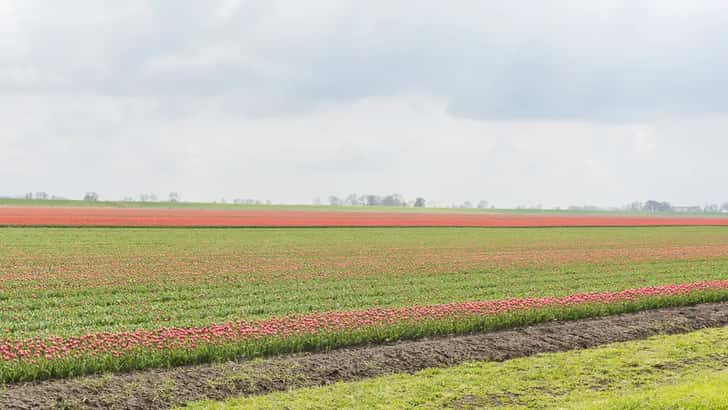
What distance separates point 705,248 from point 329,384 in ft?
130

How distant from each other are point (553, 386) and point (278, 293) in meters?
11.5

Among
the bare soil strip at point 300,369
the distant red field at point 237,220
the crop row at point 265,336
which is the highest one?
the distant red field at point 237,220

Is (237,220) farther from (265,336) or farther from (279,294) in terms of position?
(265,336)

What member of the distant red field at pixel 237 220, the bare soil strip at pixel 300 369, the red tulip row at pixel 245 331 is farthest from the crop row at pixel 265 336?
the distant red field at pixel 237 220

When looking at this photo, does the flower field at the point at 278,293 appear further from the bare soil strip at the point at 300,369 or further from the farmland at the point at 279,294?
the bare soil strip at the point at 300,369

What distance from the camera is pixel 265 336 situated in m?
13.6

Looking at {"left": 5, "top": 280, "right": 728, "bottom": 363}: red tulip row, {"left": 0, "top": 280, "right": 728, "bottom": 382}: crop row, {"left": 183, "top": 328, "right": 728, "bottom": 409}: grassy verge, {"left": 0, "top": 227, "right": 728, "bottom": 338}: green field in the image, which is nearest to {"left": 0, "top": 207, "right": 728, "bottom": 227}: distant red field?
{"left": 0, "top": 227, "right": 728, "bottom": 338}: green field

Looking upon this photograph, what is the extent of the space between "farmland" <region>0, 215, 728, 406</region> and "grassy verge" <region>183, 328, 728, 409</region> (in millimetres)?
2964

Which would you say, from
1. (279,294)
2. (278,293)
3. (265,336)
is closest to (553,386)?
(265,336)

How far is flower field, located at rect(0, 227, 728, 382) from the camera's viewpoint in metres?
12.9

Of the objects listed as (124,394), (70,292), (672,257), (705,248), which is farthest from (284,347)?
(705,248)

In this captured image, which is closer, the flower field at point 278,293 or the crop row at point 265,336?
the crop row at point 265,336

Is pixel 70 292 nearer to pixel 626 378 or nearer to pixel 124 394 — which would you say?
pixel 124 394

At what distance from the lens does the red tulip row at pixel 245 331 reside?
39.9ft
